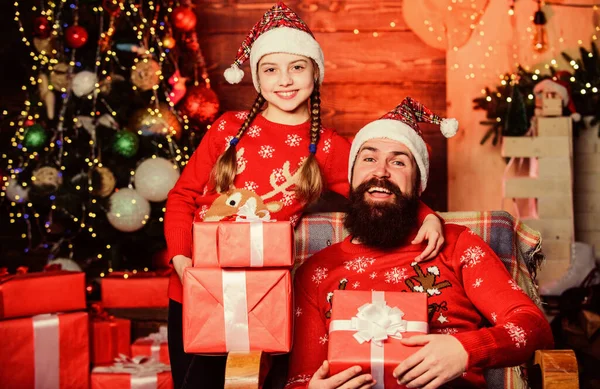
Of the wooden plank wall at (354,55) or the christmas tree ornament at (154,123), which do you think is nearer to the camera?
the christmas tree ornament at (154,123)

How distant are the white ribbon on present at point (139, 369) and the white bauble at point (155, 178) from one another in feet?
2.55

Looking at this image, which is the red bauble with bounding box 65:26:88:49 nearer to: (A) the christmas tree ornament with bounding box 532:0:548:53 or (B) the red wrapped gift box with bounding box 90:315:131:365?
(B) the red wrapped gift box with bounding box 90:315:131:365

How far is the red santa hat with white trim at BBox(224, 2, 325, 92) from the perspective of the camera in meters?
2.54

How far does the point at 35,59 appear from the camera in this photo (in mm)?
3764

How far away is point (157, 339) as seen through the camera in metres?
3.45

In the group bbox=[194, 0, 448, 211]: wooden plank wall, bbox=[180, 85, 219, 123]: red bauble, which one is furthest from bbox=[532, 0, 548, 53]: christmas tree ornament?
bbox=[180, 85, 219, 123]: red bauble

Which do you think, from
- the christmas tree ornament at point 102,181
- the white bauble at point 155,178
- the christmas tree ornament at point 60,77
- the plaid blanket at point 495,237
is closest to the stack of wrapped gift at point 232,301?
the plaid blanket at point 495,237

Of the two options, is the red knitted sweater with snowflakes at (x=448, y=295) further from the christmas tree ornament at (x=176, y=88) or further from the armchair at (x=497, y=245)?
the christmas tree ornament at (x=176, y=88)

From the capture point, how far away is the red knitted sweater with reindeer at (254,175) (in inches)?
A: 94.0

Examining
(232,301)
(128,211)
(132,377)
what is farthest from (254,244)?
(128,211)

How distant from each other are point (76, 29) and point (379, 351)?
8.53 ft

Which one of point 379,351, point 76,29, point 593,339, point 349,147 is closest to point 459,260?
point 379,351

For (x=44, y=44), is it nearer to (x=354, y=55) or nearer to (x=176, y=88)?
(x=176, y=88)

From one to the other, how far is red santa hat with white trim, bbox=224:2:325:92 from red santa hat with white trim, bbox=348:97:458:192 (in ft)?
1.15
